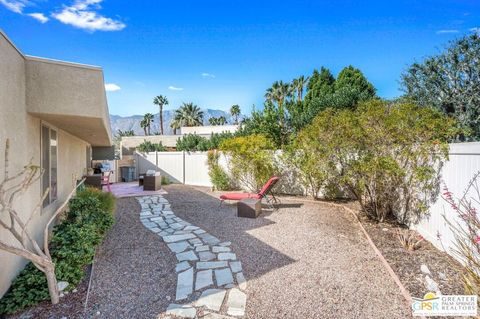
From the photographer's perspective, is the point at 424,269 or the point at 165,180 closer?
the point at 424,269

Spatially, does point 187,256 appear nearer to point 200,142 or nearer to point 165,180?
point 165,180

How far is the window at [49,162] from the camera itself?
19.7 feet

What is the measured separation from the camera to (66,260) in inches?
173

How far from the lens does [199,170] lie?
56.2ft

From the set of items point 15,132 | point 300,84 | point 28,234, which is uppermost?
point 300,84

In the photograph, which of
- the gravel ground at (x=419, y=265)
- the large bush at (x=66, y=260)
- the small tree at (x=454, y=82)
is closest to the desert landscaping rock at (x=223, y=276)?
the large bush at (x=66, y=260)

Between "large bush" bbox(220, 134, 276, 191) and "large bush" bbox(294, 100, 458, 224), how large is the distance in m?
3.63

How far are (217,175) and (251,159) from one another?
2699 mm

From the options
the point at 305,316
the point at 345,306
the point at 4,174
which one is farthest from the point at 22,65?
the point at 345,306

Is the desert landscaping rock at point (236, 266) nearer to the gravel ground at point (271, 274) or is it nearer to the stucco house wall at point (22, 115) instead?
the gravel ground at point (271, 274)

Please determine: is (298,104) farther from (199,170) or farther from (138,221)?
(138,221)

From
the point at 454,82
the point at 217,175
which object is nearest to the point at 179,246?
the point at 217,175

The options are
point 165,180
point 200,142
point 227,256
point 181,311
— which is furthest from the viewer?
point 200,142

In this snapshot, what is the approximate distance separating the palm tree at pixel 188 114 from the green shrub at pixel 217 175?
36.9 metres
